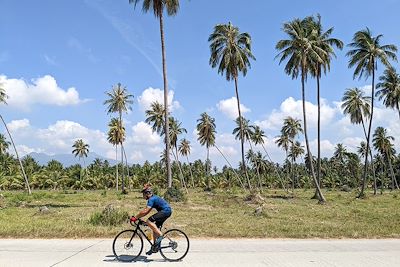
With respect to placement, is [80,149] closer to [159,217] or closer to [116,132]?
[116,132]

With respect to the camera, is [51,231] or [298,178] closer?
[51,231]

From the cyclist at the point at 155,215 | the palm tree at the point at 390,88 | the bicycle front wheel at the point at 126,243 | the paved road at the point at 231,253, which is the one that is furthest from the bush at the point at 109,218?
the palm tree at the point at 390,88

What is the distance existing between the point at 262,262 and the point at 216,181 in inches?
3132

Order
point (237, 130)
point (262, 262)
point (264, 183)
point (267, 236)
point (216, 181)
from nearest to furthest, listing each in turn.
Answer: point (262, 262) < point (267, 236) < point (237, 130) < point (216, 181) < point (264, 183)


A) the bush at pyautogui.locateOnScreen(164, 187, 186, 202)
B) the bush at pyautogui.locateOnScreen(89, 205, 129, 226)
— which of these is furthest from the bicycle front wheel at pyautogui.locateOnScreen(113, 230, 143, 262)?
the bush at pyautogui.locateOnScreen(164, 187, 186, 202)

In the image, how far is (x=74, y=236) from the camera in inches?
504

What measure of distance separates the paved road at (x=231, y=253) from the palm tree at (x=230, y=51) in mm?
29880

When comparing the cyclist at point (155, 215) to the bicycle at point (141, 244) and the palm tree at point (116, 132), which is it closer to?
the bicycle at point (141, 244)

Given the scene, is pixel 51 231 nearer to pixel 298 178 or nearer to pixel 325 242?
pixel 325 242

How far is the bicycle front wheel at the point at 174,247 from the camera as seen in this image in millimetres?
9375

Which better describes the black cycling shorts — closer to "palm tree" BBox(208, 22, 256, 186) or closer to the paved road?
the paved road

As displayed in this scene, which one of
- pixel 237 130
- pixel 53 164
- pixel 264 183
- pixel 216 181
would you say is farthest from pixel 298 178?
pixel 53 164

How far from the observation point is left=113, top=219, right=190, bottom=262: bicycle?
30.8 feet

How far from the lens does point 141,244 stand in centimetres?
949
